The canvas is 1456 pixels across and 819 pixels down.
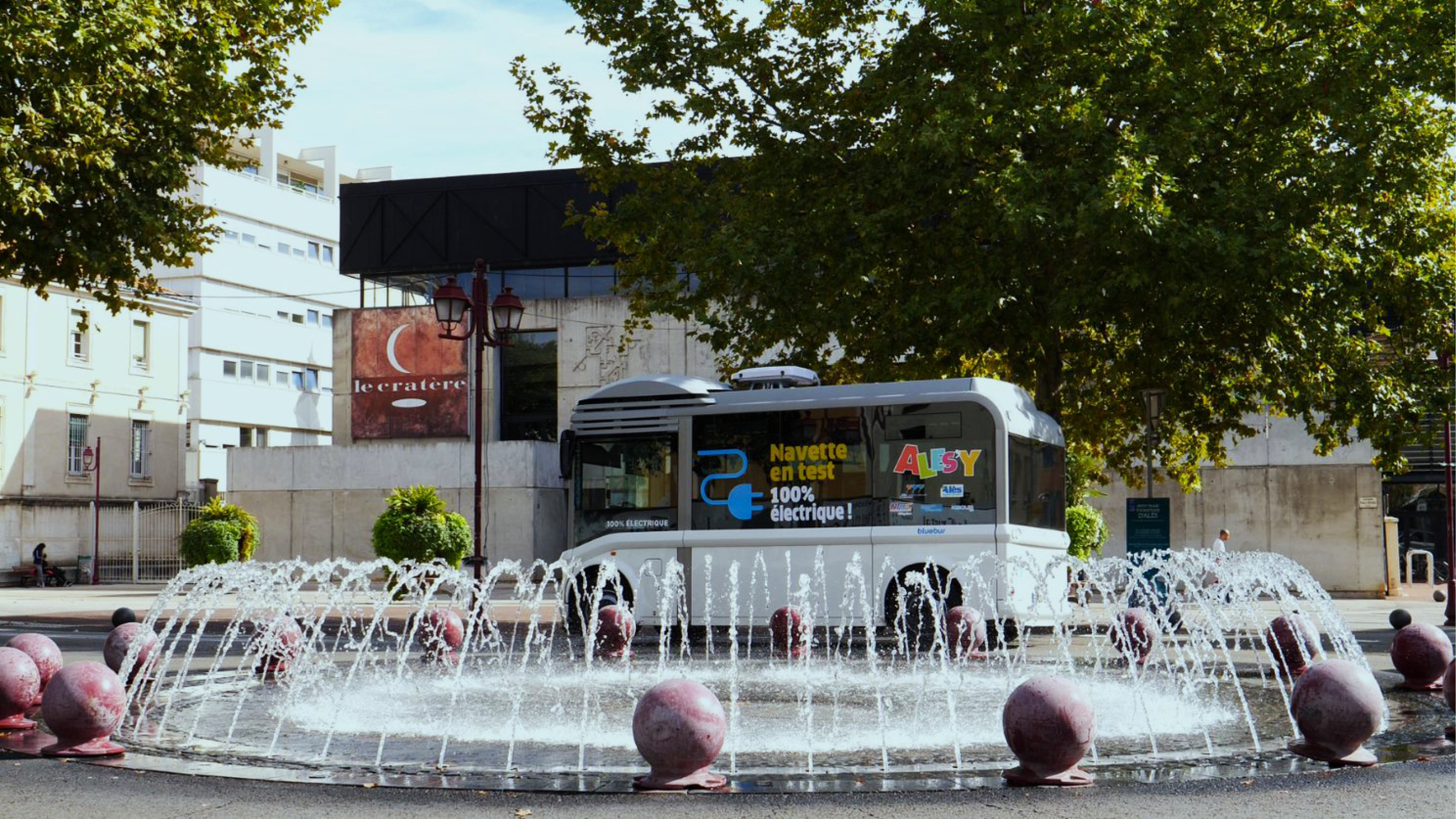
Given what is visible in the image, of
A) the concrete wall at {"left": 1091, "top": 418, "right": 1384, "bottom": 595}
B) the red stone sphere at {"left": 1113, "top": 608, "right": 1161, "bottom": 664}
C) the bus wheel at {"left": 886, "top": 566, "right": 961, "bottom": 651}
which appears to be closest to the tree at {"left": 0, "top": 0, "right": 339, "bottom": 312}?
the bus wheel at {"left": 886, "top": 566, "right": 961, "bottom": 651}

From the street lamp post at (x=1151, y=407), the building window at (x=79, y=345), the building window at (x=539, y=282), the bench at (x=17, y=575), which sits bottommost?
the bench at (x=17, y=575)

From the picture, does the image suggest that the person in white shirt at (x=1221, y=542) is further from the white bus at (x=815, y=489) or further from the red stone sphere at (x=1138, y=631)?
the red stone sphere at (x=1138, y=631)

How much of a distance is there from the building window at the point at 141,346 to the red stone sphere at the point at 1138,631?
127 ft

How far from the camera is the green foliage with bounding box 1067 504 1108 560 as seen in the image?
99.7ft

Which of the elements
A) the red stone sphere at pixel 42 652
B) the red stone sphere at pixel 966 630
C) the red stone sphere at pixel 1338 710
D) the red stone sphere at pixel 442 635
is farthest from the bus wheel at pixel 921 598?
the red stone sphere at pixel 42 652

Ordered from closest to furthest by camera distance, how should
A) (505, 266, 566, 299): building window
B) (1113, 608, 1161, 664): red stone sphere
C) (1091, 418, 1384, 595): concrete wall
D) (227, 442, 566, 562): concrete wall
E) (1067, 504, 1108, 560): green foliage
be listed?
(1113, 608, 1161, 664): red stone sphere
(1067, 504, 1108, 560): green foliage
(1091, 418, 1384, 595): concrete wall
(227, 442, 566, 562): concrete wall
(505, 266, 566, 299): building window

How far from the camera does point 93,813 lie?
7430 millimetres

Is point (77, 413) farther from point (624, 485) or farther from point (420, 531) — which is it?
point (624, 485)

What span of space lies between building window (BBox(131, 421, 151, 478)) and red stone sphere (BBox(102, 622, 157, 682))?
3636 centimetres

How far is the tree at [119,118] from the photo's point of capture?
1734cm

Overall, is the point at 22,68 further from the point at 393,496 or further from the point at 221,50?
the point at 393,496

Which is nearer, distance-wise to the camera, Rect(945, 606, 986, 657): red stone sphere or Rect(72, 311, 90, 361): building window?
Answer: Rect(945, 606, 986, 657): red stone sphere

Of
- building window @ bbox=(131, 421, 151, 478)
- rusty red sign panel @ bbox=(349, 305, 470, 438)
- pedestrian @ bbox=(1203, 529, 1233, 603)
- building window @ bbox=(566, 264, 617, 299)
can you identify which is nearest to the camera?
pedestrian @ bbox=(1203, 529, 1233, 603)

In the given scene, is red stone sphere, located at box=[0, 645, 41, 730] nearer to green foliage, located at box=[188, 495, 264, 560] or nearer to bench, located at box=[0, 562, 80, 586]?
green foliage, located at box=[188, 495, 264, 560]
